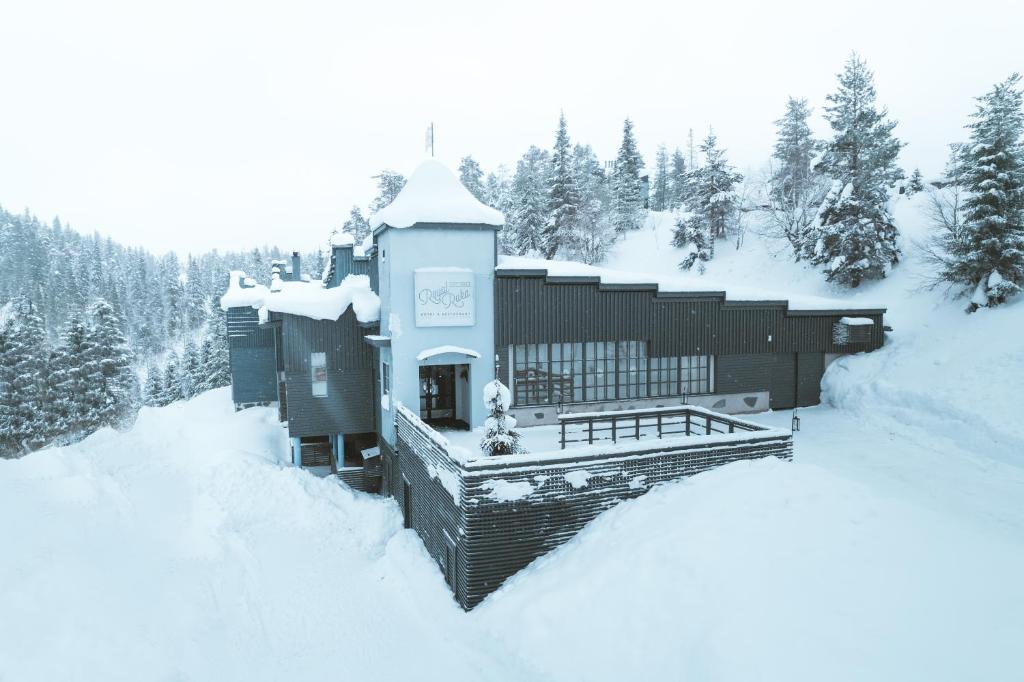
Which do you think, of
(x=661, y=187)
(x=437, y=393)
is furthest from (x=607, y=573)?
(x=661, y=187)

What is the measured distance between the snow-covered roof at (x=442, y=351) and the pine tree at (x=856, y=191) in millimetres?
22940

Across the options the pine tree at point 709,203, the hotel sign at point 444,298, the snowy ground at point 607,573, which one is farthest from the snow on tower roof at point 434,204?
the pine tree at point 709,203

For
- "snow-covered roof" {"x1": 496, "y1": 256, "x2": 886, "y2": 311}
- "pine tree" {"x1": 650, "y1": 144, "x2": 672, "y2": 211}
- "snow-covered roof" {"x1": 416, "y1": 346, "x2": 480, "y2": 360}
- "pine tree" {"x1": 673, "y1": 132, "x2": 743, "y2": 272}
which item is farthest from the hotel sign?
"pine tree" {"x1": 650, "y1": 144, "x2": 672, "y2": 211}

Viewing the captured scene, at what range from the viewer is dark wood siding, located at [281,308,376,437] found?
19.6m

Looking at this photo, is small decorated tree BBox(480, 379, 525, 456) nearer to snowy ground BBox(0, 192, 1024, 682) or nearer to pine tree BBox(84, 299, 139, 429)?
snowy ground BBox(0, 192, 1024, 682)

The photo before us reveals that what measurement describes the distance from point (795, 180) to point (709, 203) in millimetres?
6745

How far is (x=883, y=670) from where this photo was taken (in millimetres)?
Answer: 6945

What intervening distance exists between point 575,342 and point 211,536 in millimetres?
12373

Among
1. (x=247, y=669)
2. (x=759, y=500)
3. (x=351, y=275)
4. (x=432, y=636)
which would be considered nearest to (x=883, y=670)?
(x=759, y=500)

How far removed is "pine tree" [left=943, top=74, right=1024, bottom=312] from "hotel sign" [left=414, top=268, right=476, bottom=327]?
2031 centimetres

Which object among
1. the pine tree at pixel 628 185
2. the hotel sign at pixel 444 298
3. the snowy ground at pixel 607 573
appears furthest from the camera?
the pine tree at pixel 628 185

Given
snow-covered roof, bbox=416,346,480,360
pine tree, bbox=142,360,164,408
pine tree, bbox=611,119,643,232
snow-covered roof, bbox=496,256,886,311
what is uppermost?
pine tree, bbox=611,119,643,232

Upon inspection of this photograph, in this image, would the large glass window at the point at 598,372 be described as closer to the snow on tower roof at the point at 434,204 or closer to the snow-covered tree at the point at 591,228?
the snow on tower roof at the point at 434,204

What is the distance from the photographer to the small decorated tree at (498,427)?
12.8 meters
